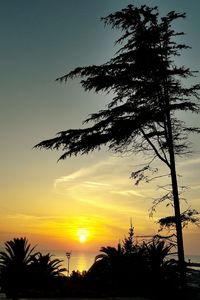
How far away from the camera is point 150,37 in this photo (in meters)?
18.5

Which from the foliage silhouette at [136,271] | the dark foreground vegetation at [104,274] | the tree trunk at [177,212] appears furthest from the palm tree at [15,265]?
the tree trunk at [177,212]

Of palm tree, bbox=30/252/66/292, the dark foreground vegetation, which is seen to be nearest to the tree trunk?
the dark foreground vegetation

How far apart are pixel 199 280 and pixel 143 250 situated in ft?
20.6

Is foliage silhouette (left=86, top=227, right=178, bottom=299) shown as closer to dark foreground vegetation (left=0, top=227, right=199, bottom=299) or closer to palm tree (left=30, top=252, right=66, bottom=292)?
dark foreground vegetation (left=0, top=227, right=199, bottom=299)

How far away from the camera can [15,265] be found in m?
15.7

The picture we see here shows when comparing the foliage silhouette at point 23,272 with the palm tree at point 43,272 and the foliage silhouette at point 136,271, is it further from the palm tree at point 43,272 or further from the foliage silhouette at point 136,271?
the foliage silhouette at point 136,271

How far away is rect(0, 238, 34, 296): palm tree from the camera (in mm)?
15078

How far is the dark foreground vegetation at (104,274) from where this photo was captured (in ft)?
52.0

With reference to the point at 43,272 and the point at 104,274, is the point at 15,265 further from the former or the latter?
the point at 104,274

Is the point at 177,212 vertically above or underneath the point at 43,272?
above

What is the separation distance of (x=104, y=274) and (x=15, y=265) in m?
5.65

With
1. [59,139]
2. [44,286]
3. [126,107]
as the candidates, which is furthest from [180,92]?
[44,286]

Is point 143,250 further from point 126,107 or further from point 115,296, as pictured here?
point 126,107

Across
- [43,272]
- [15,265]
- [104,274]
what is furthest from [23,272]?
[104,274]
